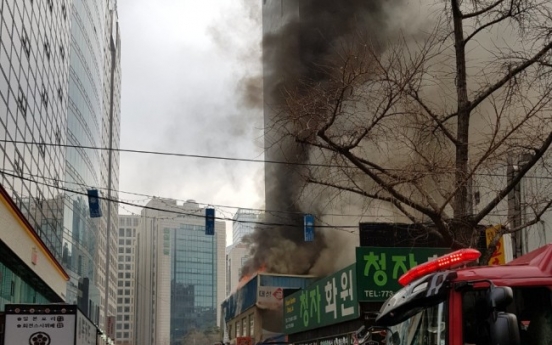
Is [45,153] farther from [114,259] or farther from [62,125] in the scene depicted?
[114,259]

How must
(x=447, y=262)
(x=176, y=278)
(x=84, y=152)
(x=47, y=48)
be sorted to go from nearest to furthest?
(x=447, y=262) < (x=47, y=48) < (x=84, y=152) < (x=176, y=278)

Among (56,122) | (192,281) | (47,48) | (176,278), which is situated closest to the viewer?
(47,48)

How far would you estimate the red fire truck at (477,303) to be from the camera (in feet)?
15.8

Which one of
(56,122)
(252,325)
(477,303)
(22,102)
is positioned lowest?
(252,325)

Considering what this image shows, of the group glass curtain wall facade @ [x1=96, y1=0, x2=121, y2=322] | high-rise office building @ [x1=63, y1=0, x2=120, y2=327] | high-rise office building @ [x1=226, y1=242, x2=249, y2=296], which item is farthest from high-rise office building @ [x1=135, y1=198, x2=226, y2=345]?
high-rise office building @ [x1=63, y1=0, x2=120, y2=327]

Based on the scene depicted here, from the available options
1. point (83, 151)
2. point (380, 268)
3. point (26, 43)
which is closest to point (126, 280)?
point (83, 151)

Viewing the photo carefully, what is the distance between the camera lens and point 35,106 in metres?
25.4

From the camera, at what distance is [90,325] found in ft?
52.4

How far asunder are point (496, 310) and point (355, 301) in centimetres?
1105

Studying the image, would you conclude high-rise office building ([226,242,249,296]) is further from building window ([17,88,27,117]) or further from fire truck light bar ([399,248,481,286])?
fire truck light bar ([399,248,481,286])

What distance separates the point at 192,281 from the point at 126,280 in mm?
14089

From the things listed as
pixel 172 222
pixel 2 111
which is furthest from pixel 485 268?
pixel 172 222

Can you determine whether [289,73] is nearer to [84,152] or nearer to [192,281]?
[84,152]

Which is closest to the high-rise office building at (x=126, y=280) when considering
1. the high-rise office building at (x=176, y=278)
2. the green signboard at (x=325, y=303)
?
the high-rise office building at (x=176, y=278)
